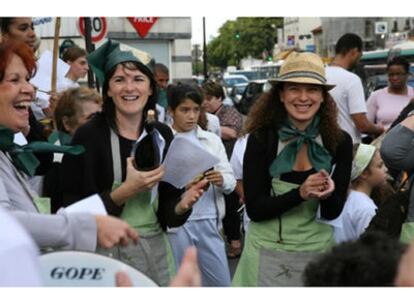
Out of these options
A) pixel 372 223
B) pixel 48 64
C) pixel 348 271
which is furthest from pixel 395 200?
pixel 48 64

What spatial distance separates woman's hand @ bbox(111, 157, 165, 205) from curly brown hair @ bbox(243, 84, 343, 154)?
1.99ft

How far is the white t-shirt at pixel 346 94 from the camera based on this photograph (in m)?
5.81

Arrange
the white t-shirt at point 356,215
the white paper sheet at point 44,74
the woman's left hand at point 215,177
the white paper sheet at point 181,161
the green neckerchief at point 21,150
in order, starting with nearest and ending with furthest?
the green neckerchief at point 21,150
the white paper sheet at point 181,161
the white t-shirt at point 356,215
the woman's left hand at point 215,177
the white paper sheet at point 44,74

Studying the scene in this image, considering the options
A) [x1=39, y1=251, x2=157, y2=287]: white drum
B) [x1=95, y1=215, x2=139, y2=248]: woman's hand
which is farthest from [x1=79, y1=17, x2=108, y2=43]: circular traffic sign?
[x1=39, y1=251, x2=157, y2=287]: white drum

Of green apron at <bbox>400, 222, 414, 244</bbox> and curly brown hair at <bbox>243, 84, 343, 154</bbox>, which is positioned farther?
curly brown hair at <bbox>243, 84, 343, 154</bbox>

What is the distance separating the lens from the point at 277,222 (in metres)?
3.37

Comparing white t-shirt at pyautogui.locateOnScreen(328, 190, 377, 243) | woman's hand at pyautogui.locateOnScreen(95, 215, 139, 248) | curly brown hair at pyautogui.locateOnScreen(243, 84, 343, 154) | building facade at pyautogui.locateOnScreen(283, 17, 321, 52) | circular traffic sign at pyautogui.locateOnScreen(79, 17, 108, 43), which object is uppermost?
building facade at pyautogui.locateOnScreen(283, 17, 321, 52)

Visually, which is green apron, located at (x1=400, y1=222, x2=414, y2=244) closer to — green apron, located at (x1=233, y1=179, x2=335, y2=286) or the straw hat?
green apron, located at (x1=233, y1=179, x2=335, y2=286)

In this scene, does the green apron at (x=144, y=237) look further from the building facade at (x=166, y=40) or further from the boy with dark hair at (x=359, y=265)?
the building facade at (x=166, y=40)

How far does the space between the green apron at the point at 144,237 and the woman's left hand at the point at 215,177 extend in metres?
1.31

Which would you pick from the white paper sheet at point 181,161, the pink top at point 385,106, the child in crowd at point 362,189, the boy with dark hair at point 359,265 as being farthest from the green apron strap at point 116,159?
the pink top at point 385,106

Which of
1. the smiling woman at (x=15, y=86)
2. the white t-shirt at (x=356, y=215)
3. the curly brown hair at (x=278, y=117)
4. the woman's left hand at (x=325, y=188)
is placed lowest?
the white t-shirt at (x=356, y=215)

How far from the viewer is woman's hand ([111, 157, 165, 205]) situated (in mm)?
3047

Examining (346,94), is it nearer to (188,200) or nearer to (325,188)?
(325,188)
